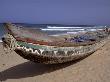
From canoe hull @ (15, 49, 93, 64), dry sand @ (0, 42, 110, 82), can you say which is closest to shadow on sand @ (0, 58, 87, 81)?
dry sand @ (0, 42, 110, 82)

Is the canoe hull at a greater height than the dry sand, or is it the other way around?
the canoe hull

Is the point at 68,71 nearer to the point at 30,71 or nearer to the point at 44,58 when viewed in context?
the point at 44,58

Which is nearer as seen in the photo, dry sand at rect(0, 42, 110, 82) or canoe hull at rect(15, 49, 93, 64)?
canoe hull at rect(15, 49, 93, 64)

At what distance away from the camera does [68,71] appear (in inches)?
343

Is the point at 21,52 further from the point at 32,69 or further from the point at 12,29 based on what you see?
the point at 32,69

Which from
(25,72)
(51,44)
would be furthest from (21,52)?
(25,72)

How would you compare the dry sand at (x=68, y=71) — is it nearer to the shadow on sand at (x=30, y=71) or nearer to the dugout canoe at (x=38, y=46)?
the shadow on sand at (x=30, y=71)

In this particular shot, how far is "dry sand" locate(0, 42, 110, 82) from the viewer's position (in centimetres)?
809

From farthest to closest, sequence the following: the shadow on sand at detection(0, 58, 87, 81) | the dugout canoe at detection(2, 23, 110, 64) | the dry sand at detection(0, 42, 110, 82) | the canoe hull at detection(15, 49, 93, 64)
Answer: the shadow on sand at detection(0, 58, 87, 81)
the dry sand at detection(0, 42, 110, 82)
the canoe hull at detection(15, 49, 93, 64)
the dugout canoe at detection(2, 23, 110, 64)

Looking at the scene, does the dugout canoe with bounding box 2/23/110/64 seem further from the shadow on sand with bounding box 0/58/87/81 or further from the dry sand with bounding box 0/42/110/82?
the shadow on sand with bounding box 0/58/87/81

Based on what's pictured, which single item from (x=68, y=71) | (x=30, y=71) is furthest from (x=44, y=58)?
(x=30, y=71)

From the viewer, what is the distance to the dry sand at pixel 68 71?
8.09 metres

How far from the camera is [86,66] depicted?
8.86 meters

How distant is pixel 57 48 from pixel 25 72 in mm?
1890
